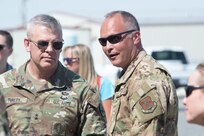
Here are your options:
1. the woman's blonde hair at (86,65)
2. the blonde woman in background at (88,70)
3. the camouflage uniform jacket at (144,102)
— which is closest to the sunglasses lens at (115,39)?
the camouflage uniform jacket at (144,102)

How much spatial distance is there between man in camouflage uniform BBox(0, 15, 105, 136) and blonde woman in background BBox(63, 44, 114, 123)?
1.42 meters

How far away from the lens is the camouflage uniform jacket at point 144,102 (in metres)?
5.10

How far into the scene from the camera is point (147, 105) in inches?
202

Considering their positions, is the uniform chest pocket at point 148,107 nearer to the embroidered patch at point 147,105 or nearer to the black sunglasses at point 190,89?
the embroidered patch at point 147,105

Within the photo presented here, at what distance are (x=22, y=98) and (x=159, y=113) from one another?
42.8 inches

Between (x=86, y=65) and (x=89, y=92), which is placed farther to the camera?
(x=86, y=65)

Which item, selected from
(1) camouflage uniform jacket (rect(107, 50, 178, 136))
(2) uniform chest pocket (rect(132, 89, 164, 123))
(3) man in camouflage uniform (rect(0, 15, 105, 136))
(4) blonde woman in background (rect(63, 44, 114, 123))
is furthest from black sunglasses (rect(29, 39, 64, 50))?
(4) blonde woman in background (rect(63, 44, 114, 123))

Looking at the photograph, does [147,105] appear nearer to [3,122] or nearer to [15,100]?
[15,100]

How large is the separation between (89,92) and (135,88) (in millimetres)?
556

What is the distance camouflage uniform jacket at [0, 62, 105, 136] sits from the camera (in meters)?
5.51

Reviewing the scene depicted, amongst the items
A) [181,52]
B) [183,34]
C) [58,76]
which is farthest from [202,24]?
[58,76]

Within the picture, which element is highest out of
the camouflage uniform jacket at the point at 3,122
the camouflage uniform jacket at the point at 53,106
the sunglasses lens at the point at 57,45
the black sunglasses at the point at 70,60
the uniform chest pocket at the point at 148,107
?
the camouflage uniform jacket at the point at 3,122

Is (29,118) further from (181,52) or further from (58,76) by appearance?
(181,52)

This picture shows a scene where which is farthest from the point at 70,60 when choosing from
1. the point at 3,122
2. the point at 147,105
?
the point at 3,122
